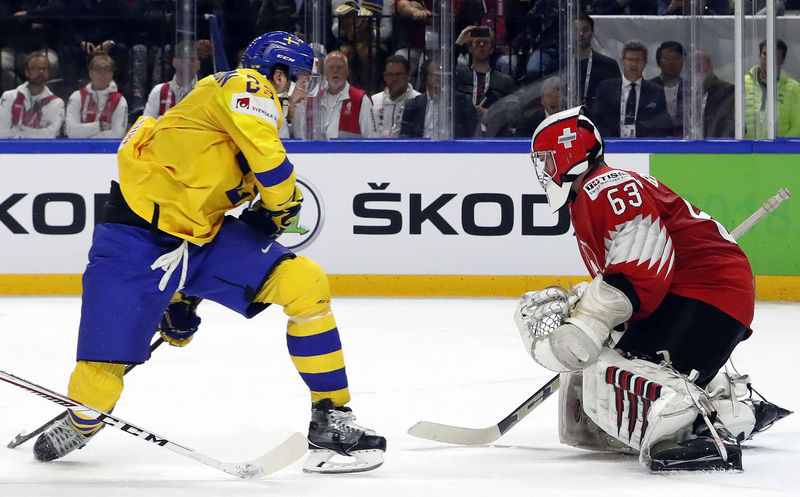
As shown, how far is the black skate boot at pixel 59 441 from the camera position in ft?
10.5

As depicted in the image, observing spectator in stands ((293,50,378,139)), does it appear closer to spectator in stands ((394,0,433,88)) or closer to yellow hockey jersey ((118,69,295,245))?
spectator in stands ((394,0,433,88))

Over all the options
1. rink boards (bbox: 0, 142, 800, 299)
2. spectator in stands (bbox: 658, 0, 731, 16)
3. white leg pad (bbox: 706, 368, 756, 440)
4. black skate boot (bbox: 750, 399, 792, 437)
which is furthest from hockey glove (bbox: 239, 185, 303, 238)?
spectator in stands (bbox: 658, 0, 731, 16)

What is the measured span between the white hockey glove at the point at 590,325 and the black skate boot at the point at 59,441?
1.22m

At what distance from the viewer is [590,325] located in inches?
117

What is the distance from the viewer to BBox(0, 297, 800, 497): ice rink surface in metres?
2.93

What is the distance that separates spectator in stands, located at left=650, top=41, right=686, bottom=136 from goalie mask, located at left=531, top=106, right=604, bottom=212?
397 centimetres

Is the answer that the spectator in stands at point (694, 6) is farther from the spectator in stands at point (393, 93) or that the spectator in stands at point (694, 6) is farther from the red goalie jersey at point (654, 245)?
the red goalie jersey at point (654, 245)

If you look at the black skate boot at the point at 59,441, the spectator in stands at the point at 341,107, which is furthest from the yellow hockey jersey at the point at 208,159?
the spectator in stands at the point at 341,107

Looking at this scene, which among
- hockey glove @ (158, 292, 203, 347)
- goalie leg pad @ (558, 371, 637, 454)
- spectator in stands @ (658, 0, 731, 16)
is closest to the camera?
goalie leg pad @ (558, 371, 637, 454)

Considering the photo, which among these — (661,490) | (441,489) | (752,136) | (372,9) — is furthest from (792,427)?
(372,9)

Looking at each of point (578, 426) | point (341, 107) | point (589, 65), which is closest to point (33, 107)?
point (341, 107)

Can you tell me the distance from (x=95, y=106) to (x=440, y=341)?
9.30ft

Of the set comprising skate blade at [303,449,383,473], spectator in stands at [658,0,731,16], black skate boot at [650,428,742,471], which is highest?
spectator in stands at [658,0,731,16]

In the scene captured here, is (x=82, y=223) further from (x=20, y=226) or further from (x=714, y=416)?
(x=714, y=416)
